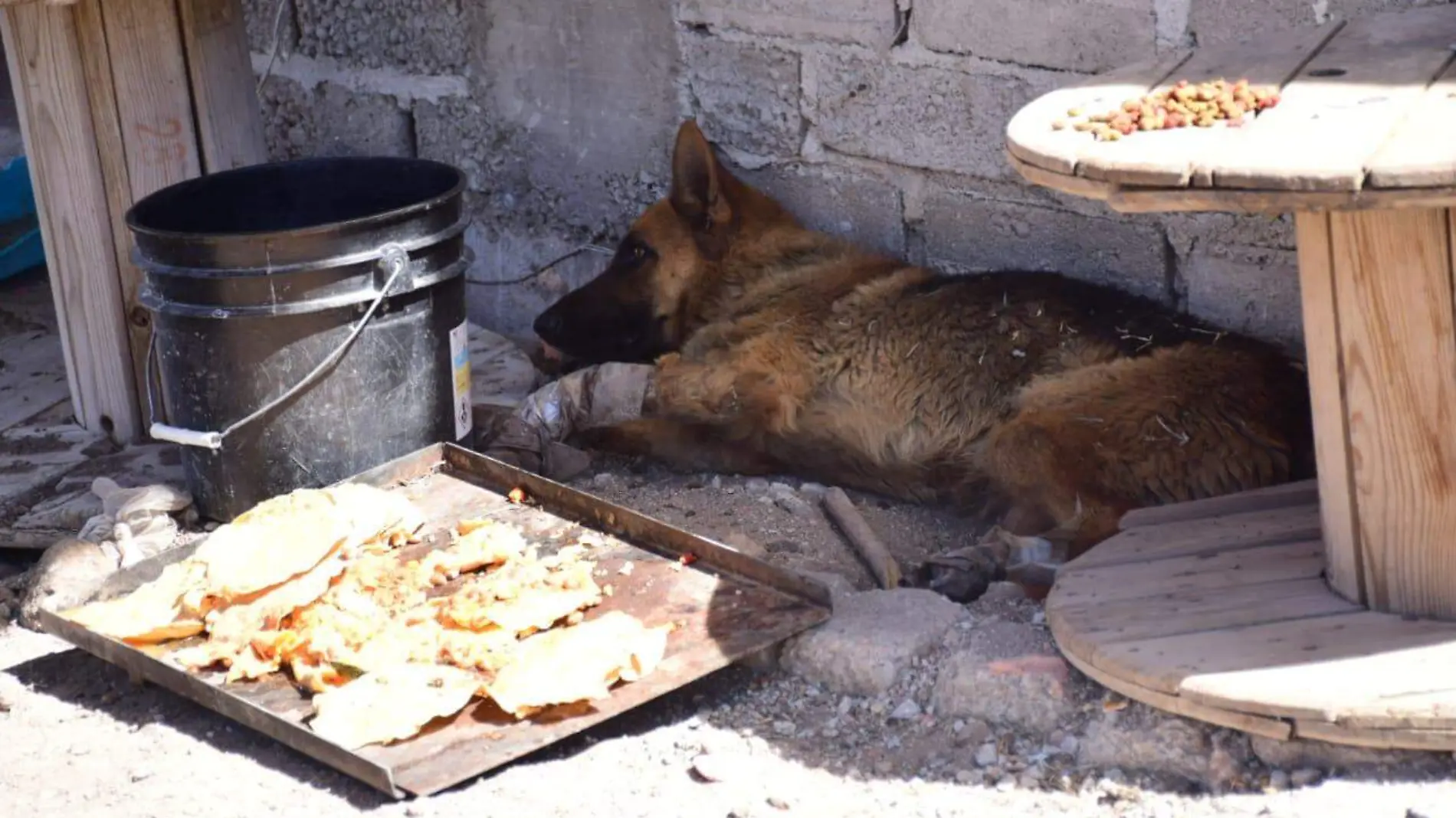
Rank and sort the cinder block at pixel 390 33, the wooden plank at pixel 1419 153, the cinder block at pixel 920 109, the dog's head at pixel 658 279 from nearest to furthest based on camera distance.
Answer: the wooden plank at pixel 1419 153
the cinder block at pixel 920 109
the dog's head at pixel 658 279
the cinder block at pixel 390 33

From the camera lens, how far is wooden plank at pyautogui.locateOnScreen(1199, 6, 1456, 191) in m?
2.47

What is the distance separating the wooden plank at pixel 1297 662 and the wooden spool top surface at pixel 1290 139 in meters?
0.85

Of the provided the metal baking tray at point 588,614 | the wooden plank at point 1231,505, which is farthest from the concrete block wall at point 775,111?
the metal baking tray at point 588,614

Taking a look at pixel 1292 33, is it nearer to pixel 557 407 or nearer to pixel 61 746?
pixel 557 407

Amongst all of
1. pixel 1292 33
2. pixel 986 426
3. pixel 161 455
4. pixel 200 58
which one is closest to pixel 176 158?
pixel 200 58

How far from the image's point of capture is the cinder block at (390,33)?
5.63m

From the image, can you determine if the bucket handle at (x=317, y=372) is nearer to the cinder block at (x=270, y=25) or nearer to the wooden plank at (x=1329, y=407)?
the cinder block at (x=270, y=25)

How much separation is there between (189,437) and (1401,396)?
9.74ft

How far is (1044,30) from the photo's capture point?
4.29m

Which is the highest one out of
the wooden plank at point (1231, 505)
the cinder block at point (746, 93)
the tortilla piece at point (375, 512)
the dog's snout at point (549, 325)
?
the cinder block at point (746, 93)

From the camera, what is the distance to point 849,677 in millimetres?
3418

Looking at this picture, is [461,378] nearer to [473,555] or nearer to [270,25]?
[473,555]

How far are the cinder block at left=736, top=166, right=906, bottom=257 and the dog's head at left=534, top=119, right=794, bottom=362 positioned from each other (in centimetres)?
7

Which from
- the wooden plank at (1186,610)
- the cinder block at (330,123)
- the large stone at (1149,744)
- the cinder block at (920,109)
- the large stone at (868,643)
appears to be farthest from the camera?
the cinder block at (330,123)
